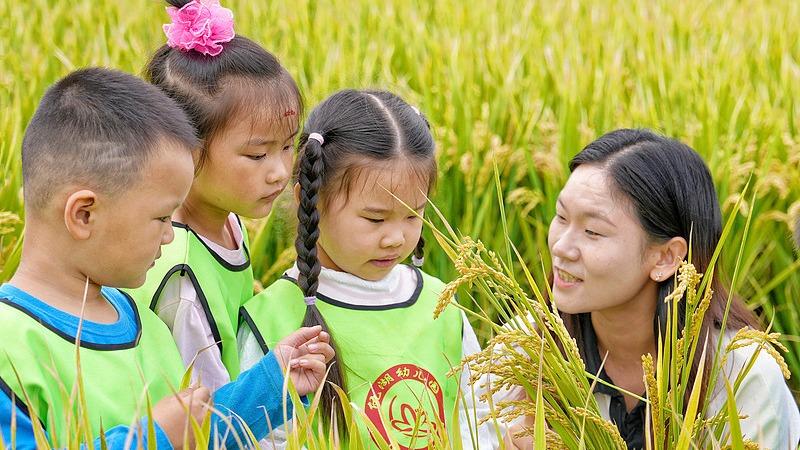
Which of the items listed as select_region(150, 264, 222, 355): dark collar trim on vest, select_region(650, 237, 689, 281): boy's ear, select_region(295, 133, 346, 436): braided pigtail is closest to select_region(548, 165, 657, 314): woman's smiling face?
select_region(650, 237, 689, 281): boy's ear

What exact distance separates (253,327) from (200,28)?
26.5 inches

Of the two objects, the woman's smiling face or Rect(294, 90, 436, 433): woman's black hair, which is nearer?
Rect(294, 90, 436, 433): woman's black hair

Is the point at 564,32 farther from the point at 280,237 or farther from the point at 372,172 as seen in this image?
the point at 372,172

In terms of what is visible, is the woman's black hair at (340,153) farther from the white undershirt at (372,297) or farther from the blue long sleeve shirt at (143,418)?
the blue long sleeve shirt at (143,418)

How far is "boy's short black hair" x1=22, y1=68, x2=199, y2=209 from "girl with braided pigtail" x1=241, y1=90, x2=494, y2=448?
47 cm

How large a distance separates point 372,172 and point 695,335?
87 cm

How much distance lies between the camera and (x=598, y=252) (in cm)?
257

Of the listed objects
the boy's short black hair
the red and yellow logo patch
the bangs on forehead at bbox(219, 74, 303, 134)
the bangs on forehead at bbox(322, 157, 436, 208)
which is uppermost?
the bangs on forehead at bbox(219, 74, 303, 134)

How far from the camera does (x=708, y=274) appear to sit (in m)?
1.87

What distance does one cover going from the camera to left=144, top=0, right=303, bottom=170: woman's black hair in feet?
7.92

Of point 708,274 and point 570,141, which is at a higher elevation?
point 570,141

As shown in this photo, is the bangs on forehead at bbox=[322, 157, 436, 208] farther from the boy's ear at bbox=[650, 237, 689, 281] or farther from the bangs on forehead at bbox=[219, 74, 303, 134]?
the boy's ear at bbox=[650, 237, 689, 281]

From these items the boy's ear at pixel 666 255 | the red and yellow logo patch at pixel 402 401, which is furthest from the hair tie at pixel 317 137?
the boy's ear at pixel 666 255

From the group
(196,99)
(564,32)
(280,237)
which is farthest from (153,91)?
(564,32)
